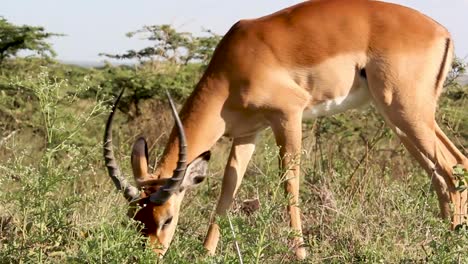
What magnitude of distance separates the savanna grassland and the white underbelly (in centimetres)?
36

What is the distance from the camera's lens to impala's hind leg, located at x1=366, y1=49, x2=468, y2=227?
7156 millimetres

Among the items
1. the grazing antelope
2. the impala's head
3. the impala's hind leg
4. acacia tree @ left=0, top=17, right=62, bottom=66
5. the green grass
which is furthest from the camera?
acacia tree @ left=0, top=17, right=62, bottom=66

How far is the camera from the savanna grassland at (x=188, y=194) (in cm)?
455

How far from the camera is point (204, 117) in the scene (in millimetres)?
6977

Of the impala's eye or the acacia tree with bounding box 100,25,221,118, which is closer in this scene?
the impala's eye

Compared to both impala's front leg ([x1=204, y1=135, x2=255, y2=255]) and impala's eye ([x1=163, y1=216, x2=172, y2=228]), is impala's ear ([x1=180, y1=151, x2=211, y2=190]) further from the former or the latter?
impala's front leg ([x1=204, y1=135, x2=255, y2=255])

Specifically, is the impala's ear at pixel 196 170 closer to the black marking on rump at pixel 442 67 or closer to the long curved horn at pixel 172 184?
the long curved horn at pixel 172 184

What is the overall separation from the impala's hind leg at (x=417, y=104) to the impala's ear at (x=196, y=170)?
162 cm

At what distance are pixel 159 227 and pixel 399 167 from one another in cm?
460

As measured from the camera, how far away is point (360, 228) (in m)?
6.34

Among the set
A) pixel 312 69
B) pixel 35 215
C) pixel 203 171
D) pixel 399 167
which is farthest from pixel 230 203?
pixel 399 167

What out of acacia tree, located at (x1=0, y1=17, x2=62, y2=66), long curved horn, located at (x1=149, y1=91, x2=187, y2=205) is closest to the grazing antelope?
long curved horn, located at (x1=149, y1=91, x2=187, y2=205)

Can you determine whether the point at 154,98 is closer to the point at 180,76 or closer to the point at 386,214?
the point at 180,76

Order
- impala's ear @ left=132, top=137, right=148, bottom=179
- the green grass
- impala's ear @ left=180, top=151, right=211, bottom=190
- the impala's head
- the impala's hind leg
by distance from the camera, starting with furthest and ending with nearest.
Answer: the impala's hind leg
impala's ear @ left=132, top=137, right=148, bottom=179
impala's ear @ left=180, top=151, right=211, bottom=190
the impala's head
the green grass
